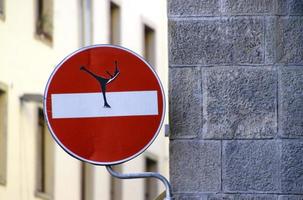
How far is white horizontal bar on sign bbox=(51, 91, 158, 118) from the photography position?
684 centimetres

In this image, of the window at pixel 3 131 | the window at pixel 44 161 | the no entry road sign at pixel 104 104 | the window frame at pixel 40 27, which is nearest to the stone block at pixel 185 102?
the no entry road sign at pixel 104 104

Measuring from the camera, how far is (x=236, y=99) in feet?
23.5

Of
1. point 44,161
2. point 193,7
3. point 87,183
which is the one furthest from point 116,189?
point 193,7

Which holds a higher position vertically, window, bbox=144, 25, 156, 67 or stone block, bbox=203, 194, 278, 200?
window, bbox=144, 25, 156, 67

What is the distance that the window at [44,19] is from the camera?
75.1 ft

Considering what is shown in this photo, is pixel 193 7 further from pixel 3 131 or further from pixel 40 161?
pixel 40 161

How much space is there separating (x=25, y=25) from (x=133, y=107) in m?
15.5

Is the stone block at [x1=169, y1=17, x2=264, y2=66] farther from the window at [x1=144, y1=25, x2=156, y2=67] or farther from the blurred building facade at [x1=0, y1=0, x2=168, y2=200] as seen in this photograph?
the window at [x1=144, y1=25, x2=156, y2=67]

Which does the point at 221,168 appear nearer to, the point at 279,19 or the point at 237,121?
the point at 237,121

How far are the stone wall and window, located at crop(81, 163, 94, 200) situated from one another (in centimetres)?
1792

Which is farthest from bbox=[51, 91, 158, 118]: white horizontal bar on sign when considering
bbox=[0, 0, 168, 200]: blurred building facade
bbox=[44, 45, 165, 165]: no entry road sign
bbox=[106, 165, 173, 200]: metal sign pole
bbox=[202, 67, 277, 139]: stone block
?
bbox=[0, 0, 168, 200]: blurred building facade

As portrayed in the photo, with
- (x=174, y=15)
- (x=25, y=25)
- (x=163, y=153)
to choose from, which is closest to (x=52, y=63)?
(x=25, y=25)

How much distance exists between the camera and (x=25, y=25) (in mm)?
22234

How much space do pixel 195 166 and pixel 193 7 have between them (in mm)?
837
